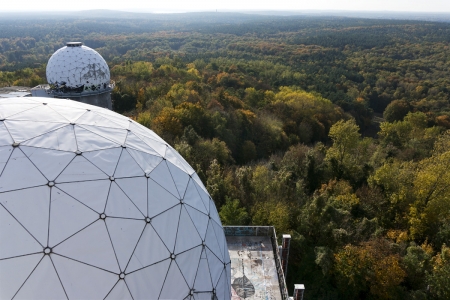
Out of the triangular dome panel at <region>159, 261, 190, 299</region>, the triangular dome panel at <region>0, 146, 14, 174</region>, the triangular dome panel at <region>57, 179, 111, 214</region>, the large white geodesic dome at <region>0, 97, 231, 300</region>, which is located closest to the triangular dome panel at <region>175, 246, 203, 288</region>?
the large white geodesic dome at <region>0, 97, 231, 300</region>

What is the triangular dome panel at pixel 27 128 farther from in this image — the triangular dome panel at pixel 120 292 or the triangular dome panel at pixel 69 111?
the triangular dome panel at pixel 120 292

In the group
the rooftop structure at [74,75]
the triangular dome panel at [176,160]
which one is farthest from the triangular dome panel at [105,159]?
the rooftop structure at [74,75]

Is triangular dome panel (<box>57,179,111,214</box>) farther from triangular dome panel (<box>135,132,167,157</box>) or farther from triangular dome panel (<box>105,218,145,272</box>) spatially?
triangular dome panel (<box>135,132,167,157</box>)

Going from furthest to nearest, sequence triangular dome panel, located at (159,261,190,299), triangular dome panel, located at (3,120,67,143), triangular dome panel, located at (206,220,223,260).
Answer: triangular dome panel, located at (206,220,223,260), triangular dome panel, located at (3,120,67,143), triangular dome panel, located at (159,261,190,299)

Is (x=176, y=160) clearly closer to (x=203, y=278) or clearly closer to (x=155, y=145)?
(x=155, y=145)

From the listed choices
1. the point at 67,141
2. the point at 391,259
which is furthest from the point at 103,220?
→ the point at 391,259

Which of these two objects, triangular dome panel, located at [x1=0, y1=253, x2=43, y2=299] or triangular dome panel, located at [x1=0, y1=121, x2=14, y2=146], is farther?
triangular dome panel, located at [x1=0, y1=121, x2=14, y2=146]
